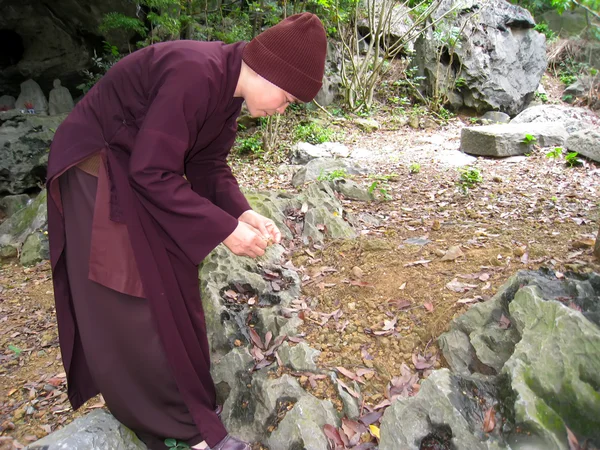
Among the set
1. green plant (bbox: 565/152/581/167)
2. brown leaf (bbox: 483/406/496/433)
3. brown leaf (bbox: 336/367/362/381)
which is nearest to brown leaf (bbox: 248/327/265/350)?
brown leaf (bbox: 336/367/362/381)

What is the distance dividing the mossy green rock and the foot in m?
1.15

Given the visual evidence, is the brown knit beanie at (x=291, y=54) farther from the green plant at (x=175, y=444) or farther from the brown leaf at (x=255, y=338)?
the green plant at (x=175, y=444)

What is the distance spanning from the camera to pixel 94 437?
1.87m

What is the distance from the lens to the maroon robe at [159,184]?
4.73ft

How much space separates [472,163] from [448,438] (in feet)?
18.1

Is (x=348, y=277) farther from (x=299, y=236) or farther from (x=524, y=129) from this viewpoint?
(x=524, y=129)

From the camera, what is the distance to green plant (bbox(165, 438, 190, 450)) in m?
1.82

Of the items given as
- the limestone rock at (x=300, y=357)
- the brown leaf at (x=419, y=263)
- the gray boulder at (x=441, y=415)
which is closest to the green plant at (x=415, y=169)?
the brown leaf at (x=419, y=263)

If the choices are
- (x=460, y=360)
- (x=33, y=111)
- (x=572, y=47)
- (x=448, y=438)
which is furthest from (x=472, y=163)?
(x=572, y=47)

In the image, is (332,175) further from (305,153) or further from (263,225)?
(263,225)

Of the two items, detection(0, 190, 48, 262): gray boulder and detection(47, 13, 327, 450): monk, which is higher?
detection(47, 13, 327, 450): monk

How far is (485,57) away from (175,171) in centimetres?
1145

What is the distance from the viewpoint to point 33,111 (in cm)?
894

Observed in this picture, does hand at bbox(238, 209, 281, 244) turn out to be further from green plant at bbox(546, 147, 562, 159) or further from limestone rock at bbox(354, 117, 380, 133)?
limestone rock at bbox(354, 117, 380, 133)
